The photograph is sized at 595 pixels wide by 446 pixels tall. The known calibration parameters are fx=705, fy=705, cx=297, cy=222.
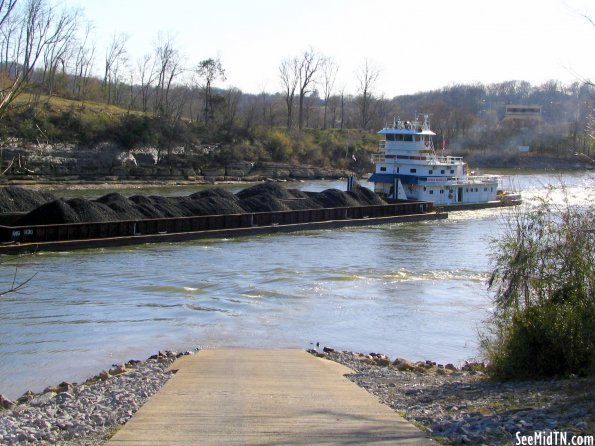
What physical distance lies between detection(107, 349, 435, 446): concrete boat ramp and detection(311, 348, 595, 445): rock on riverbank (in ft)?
1.12

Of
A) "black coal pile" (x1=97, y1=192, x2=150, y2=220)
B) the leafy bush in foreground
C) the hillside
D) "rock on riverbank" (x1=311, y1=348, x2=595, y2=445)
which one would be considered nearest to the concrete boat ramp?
"rock on riverbank" (x1=311, y1=348, x2=595, y2=445)

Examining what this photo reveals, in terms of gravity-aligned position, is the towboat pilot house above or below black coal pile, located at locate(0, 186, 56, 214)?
above

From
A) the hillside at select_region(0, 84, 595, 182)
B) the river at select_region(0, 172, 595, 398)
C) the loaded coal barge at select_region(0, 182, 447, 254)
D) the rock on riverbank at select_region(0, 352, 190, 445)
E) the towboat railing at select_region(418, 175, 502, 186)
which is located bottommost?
the river at select_region(0, 172, 595, 398)

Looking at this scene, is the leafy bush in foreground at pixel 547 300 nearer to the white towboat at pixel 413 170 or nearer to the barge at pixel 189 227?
the barge at pixel 189 227

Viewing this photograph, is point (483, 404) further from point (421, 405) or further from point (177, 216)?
point (177, 216)

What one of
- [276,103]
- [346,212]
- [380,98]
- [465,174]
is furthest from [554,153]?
[346,212]

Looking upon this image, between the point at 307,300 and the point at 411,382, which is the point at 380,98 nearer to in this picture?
the point at 307,300

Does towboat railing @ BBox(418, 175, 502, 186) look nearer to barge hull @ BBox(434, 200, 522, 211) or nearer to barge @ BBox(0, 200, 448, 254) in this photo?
barge hull @ BBox(434, 200, 522, 211)

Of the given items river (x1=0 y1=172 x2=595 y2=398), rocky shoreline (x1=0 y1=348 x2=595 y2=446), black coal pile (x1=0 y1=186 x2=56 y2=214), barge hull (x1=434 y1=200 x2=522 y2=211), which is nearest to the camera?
rocky shoreline (x1=0 y1=348 x2=595 y2=446)

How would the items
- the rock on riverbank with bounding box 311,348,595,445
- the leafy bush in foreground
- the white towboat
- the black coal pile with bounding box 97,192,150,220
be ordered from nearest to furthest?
the rock on riverbank with bounding box 311,348,595,445 → the leafy bush in foreground → the black coal pile with bounding box 97,192,150,220 → the white towboat

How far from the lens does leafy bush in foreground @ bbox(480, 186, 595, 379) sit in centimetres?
877

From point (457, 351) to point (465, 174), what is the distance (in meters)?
40.3

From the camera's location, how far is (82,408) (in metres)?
8.52

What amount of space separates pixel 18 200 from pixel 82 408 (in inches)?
967
